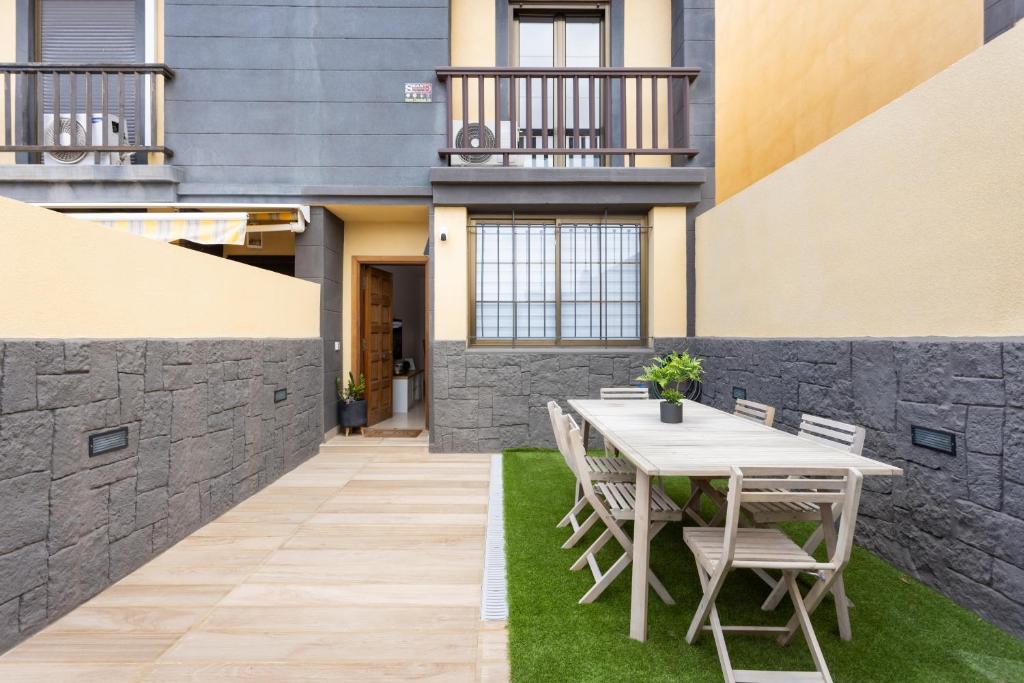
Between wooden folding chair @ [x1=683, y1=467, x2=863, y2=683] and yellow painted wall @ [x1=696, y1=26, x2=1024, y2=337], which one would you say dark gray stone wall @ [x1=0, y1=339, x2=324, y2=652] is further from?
yellow painted wall @ [x1=696, y1=26, x2=1024, y2=337]

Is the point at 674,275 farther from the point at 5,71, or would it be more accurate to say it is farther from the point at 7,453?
the point at 5,71

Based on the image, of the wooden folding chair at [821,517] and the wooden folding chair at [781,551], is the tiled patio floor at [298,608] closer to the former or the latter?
the wooden folding chair at [781,551]

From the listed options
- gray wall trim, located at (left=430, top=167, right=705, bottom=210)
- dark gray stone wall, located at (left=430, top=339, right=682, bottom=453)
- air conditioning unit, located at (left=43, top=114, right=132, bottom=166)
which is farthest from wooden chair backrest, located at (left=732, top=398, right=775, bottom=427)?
air conditioning unit, located at (left=43, top=114, right=132, bottom=166)

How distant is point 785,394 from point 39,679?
4.54 metres

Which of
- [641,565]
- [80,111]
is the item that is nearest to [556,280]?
[641,565]

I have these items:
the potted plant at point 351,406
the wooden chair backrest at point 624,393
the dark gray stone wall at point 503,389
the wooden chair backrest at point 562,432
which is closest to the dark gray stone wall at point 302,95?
the dark gray stone wall at point 503,389

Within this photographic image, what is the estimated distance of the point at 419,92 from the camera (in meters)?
5.34

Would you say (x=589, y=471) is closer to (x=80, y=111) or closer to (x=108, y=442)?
(x=108, y=442)

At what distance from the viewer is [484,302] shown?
5469mm

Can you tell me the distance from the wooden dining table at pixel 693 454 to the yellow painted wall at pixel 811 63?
3722 mm

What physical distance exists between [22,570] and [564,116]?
5700mm

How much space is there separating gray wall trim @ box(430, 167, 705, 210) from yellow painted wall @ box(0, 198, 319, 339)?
2241 millimetres

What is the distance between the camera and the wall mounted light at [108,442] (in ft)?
7.89

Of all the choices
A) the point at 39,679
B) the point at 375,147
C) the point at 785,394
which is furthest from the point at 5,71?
the point at 785,394
